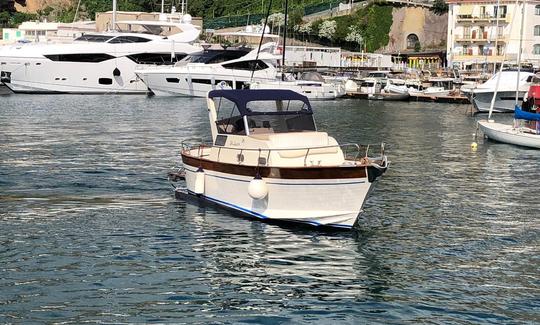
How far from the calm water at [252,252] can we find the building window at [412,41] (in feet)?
250

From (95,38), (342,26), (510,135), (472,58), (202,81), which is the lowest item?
(510,135)

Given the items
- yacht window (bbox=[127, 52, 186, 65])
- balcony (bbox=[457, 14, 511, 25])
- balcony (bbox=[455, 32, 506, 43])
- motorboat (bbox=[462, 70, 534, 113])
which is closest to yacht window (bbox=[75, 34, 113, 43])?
yacht window (bbox=[127, 52, 186, 65])

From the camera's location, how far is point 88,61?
3145 inches

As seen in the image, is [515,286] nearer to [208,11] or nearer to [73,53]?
[73,53]

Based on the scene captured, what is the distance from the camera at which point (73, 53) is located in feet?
259

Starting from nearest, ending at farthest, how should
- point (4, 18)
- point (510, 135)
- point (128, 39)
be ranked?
point (510, 135)
point (128, 39)
point (4, 18)

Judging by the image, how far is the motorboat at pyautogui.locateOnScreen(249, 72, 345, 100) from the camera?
7531 centimetres

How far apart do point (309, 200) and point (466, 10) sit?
281 feet

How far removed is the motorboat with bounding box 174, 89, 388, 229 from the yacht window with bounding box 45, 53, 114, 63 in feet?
178

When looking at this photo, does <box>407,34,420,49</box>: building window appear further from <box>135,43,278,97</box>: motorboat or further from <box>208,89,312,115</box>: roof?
<box>208,89,312,115</box>: roof

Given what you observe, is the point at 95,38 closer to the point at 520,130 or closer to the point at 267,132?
the point at 520,130

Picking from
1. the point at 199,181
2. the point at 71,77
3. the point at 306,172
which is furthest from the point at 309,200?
the point at 71,77

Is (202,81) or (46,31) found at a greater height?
(46,31)

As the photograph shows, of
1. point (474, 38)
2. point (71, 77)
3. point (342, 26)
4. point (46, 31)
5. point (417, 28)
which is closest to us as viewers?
point (71, 77)
